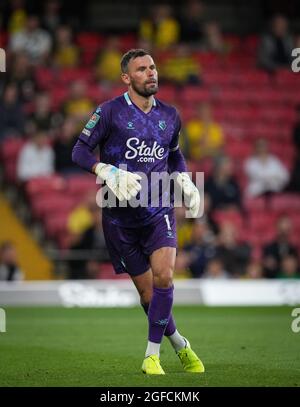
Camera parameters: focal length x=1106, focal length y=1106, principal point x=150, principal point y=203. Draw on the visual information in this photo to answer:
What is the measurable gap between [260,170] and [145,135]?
37.1 ft

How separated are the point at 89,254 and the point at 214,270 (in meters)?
2.01

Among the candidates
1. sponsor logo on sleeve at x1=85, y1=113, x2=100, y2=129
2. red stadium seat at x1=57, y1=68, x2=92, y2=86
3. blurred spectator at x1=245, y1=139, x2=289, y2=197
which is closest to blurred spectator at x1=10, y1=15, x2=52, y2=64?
red stadium seat at x1=57, y1=68, x2=92, y2=86

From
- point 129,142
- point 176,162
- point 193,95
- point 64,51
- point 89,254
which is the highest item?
point 64,51

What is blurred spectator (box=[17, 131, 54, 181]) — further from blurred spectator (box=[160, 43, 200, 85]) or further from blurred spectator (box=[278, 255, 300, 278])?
blurred spectator (box=[278, 255, 300, 278])

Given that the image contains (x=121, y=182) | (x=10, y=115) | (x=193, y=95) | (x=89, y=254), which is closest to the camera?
(x=121, y=182)

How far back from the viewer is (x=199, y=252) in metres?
17.5

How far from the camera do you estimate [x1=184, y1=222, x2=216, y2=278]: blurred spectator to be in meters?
17.5

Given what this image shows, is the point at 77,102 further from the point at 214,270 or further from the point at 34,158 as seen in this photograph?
the point at 214,270

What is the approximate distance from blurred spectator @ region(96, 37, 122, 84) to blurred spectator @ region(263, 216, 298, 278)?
16.8ft

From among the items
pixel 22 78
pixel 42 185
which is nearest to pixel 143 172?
pixel 42 185

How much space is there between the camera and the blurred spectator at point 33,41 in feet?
68.6

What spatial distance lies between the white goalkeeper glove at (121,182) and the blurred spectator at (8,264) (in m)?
8.42
